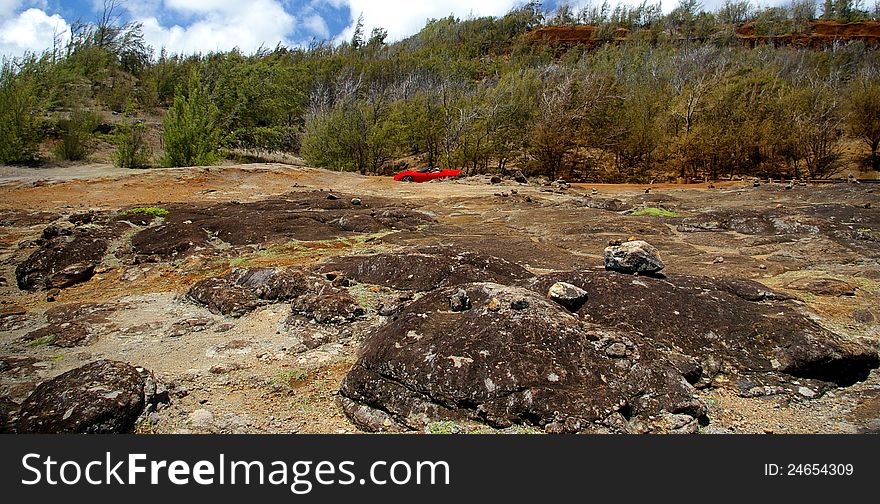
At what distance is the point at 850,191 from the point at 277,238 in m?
14.4

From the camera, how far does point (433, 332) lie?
322 cm

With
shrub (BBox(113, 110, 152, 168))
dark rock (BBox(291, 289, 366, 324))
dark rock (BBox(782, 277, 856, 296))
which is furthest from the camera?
shrub (BBox(113, 110, 152, 168))

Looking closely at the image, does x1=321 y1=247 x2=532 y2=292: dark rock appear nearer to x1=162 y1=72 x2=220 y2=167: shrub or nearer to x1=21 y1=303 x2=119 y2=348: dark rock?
x1=21 y1=303 x2=119 y2=348: dark rock

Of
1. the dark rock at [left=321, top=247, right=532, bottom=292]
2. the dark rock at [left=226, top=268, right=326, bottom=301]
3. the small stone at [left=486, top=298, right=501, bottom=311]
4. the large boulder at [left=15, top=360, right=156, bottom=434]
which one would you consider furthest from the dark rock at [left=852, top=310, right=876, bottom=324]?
the large boulder at [left=15, top=360, right=156, bottom=434]

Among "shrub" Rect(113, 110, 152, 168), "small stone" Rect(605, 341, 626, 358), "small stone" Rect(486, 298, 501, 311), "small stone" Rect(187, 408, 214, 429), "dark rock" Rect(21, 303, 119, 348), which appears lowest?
"small stone" Rect(187, 408, 214, 429)

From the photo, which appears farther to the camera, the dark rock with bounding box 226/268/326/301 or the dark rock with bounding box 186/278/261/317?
the dark rock with bounding box 226/268/326/301

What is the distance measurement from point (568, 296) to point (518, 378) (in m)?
1.12

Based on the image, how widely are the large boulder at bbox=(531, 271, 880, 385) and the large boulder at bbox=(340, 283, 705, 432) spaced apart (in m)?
0.42

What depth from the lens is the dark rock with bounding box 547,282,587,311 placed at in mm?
3691

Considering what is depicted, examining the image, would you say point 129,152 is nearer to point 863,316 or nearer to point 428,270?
point 428,270

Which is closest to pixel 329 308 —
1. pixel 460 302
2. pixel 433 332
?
pixel 460 302

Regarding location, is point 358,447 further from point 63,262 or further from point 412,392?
point 63,262

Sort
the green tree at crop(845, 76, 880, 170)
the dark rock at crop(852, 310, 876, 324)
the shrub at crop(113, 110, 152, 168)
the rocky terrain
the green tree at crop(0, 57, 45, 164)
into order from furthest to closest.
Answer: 1. the green tree at crop(845, 76, 880, 170)
2. the shrub at crop(113, 110, 152, 168)
3. the green tree at crop(0, 57, 45, 164)
4. the dark rock at crop(852, 310, 876, 324)
5. the rocky terrain

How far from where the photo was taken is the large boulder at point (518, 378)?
2.64 m
